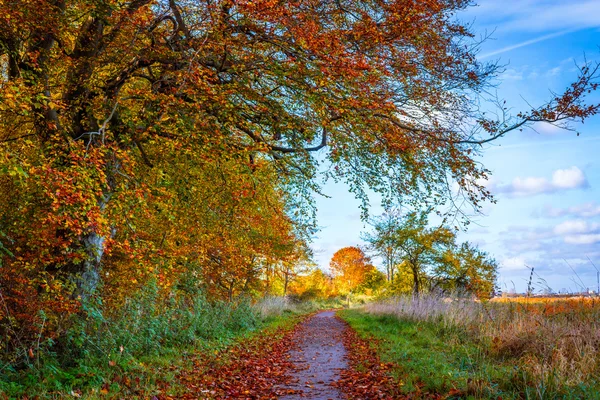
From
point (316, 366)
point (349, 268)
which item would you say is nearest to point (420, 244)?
point (316, 366)

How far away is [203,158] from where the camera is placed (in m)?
9.12

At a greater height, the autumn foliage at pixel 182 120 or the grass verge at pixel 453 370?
the autumn foliage at pixel 182 120

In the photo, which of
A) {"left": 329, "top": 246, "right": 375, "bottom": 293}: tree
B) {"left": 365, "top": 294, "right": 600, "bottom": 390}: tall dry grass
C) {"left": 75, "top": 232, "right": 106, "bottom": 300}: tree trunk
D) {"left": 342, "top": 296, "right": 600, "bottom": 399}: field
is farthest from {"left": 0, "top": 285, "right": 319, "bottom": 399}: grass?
{"left": 329, "top": 246, "right": 375, "bottom": 293}: tree

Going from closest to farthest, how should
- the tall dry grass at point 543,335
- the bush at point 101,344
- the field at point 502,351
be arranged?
1. the field at point 502,351
2. the tall dry grass at point 543,335
3. the bush at point 101,344

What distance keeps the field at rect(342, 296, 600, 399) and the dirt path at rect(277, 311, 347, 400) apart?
3.93ft

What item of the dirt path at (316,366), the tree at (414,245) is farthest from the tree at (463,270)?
the dirt path at (316,366)

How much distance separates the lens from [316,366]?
10414 mm

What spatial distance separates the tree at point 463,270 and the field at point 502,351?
60.0 feet

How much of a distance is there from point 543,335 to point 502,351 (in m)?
1.13

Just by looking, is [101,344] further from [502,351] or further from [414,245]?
[414,245]

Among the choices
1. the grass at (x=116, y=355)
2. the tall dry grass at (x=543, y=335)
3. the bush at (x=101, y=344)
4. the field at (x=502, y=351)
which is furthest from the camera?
the bush at (x=101, y=344)

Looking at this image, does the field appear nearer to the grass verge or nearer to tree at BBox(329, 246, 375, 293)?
the grass verge

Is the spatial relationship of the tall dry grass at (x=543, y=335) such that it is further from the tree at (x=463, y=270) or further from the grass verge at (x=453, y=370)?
→ the tree at (x=463, y=270)

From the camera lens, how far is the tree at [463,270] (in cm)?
3119
